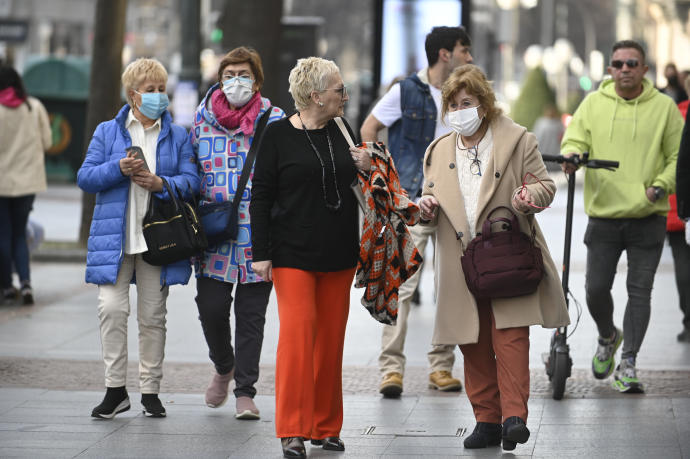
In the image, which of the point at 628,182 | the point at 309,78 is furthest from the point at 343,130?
the point at 628,182

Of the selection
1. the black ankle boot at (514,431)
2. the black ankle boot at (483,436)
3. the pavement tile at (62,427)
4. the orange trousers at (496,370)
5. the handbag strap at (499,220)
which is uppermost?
the handbag strap at (499,220)

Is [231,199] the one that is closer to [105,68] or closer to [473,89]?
[473,89]

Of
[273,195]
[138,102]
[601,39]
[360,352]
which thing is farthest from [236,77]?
[601,39]

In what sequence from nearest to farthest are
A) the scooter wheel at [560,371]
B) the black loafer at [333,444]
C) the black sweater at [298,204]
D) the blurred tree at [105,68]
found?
1. the black sweater at [298,204]
2. the black loafer at [333,444]
3. the scooter wheel at [560,371]
4. the blurred tree at [105,68]

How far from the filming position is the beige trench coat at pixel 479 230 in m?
6.02

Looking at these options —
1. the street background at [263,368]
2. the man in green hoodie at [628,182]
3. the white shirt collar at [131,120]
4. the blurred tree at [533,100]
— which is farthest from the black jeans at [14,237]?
the blurred tree at [533,100]

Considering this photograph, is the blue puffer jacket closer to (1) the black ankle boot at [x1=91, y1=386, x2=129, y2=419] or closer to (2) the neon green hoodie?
(1) the black ankle boot at [x1=91, y1=386, x2=129, y2=419]

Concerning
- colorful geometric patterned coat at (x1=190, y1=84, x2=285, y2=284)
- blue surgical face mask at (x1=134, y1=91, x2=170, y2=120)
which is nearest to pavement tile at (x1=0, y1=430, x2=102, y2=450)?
colorful geometric patterned coat at (x1=190, y1=84, x2=285, y2=284)

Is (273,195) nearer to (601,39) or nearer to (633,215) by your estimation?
(633,215)

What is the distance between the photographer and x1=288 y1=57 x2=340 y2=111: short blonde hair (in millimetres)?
5891

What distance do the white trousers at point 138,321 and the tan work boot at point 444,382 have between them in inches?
67.2

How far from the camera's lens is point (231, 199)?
6.79 meters

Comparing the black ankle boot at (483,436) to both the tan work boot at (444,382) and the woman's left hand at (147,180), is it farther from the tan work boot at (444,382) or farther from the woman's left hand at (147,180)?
the woman's left hand at (147,180)

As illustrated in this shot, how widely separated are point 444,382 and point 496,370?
4.68 ft
